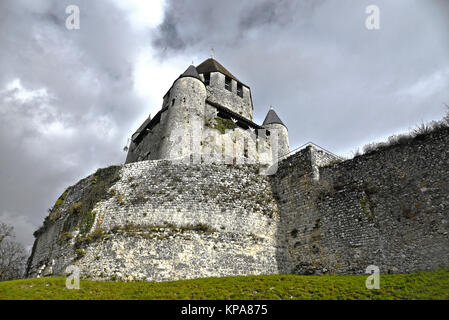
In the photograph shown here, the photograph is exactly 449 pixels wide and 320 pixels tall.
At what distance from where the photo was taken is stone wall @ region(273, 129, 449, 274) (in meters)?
11.2

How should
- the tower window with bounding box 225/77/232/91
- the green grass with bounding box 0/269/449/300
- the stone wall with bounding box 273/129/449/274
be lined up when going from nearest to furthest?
the green grass with bounding box 0/269/449/300
the stone wall with bounding box 273/129/449/274
the tower window with bounding box 225/77/232/91

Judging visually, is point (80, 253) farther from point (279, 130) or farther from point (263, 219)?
point (279, 130)

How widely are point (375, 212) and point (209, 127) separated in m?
14.4

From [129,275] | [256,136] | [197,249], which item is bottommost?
[129,275]

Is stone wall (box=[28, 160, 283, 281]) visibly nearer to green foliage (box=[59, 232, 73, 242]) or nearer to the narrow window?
green foliage (box=[59, 232, 73, 242])

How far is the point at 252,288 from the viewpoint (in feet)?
35.7

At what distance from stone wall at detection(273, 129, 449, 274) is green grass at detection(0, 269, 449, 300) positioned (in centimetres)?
90

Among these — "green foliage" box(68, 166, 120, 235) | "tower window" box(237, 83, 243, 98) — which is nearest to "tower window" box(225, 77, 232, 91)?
"tower window" box(237, 83, 243, 98)

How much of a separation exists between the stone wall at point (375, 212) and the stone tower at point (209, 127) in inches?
167

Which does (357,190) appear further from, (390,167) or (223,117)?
(223,117)
